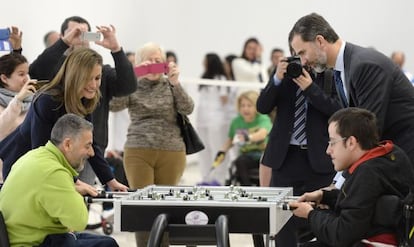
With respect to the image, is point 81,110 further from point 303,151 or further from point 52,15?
point 52,15

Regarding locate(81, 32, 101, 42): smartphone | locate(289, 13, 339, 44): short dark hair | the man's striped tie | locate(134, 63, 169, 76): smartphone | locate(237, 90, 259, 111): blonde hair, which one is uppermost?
locate(289, 13, 339, 44): short dark hair

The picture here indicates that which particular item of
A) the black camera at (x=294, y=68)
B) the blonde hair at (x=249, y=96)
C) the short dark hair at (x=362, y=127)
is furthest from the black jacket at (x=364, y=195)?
the blonde hair at (x=249, y=96)

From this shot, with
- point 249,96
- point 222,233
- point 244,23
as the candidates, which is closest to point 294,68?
point 222,233

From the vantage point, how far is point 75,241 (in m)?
4.46

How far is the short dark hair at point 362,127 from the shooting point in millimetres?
4141

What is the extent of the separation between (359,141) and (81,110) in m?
1.54

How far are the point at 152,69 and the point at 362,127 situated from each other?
2.22 metres

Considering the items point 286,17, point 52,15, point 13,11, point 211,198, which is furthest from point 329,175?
point 286,17

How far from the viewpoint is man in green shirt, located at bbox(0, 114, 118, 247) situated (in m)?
4.22

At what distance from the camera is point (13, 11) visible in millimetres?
9148

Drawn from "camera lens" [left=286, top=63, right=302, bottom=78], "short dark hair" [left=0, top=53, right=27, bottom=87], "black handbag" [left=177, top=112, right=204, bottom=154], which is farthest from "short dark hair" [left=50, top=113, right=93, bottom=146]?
"black handbag" [left=177, top=112, right=204, bottom=154]

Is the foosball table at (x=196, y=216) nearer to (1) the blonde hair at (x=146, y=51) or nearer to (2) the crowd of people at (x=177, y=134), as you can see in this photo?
(2) the crowd of people at (x=177, y=134)

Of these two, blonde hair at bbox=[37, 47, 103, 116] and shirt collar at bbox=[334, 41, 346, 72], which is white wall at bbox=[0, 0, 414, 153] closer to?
blonde hair at bbox=[37, 47, 103, 116]

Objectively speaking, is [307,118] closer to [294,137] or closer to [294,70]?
[294,137]
